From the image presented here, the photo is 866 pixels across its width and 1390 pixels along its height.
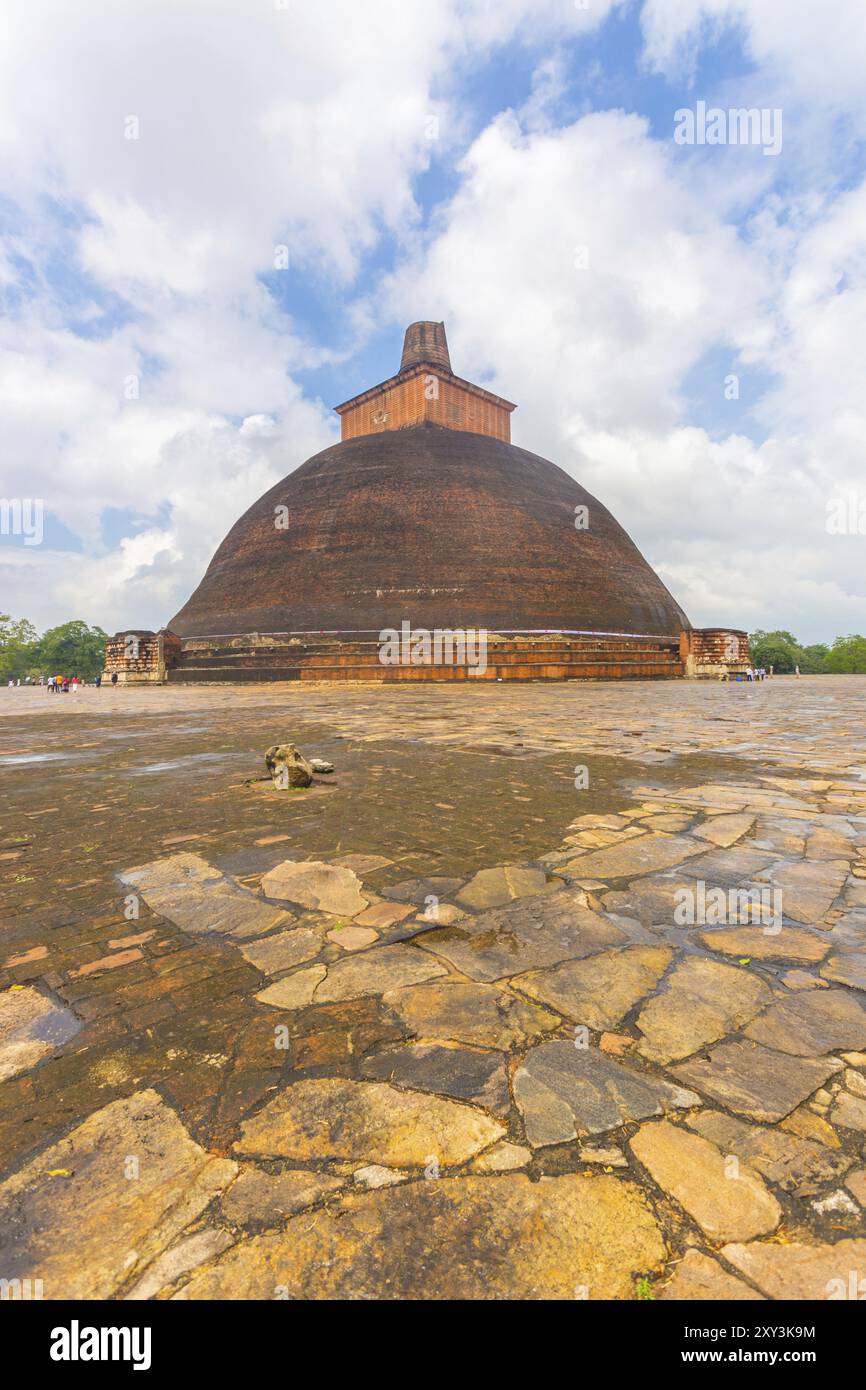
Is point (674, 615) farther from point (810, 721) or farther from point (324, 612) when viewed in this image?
point (810, 721)

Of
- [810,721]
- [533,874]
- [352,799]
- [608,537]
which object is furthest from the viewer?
[608,537]

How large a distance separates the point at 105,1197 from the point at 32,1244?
11cm

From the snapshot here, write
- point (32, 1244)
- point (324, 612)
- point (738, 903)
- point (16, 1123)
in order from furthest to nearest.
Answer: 1. point (324, 612)
2. point (738, 903)
3. point (16, 1123)
4. point (32, 1244)

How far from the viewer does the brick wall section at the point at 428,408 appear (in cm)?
3231

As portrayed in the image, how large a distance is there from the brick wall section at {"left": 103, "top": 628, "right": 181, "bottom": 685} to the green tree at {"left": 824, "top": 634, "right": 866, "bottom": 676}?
6748cm

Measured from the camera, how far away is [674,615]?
98.3 feet

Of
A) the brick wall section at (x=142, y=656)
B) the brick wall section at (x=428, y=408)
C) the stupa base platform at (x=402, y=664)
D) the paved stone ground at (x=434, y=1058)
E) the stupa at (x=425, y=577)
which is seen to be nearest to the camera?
the paved stone ground at (x=434, y=1058)

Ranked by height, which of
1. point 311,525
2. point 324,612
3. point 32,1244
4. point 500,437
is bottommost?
point 32,1244

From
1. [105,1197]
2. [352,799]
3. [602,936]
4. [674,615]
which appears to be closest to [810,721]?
[352,799]

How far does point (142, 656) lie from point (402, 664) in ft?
39.5

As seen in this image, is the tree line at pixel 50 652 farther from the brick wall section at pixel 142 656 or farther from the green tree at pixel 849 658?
the green tree at pixel 849 658

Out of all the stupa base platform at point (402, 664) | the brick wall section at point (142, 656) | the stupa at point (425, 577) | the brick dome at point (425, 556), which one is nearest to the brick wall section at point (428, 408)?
the stupa at point (425, 577)

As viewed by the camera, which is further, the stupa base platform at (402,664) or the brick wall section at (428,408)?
the brick wall section at (428,408)

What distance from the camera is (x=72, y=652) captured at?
225 ft
